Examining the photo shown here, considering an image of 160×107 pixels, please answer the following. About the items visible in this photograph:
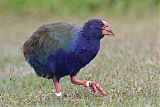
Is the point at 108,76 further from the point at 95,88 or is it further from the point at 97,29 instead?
the point at 97,29

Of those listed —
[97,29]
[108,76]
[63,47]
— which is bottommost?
[108,76]

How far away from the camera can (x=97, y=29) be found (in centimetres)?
780

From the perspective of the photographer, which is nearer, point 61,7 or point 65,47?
point 65,47

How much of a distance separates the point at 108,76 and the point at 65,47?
2079mm

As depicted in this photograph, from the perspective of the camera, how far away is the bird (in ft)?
25.1

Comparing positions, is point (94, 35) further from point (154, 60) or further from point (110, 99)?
point (154, 60)

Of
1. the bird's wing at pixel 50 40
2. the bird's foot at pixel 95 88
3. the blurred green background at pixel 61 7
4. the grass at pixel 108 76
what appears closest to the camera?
the grass at pixel 108 76

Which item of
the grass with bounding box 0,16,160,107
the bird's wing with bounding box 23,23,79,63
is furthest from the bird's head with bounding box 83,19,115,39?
the grass with bounding box 0,16,160,107

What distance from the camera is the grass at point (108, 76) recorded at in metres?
7.48

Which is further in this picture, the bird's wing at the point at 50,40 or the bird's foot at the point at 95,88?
the bird's foot at the point at 95,88

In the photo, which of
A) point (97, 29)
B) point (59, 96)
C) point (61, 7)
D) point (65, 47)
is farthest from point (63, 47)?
point (61, 7)

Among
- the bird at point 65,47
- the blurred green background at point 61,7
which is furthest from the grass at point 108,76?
the blurred green background at point 61,7

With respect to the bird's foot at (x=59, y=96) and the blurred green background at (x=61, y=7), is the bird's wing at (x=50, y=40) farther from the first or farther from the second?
the blurred green background at (x=61, y=7)

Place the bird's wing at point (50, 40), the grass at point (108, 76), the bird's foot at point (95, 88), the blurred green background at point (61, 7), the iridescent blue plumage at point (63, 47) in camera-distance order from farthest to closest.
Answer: the blurred green background at point (61, 7) → the bird's foot at point (95, 88) → the bird's wing at point (50, 40) → the iridescent blue plumage at point (63, 47) → the grass at point (108, 76)
